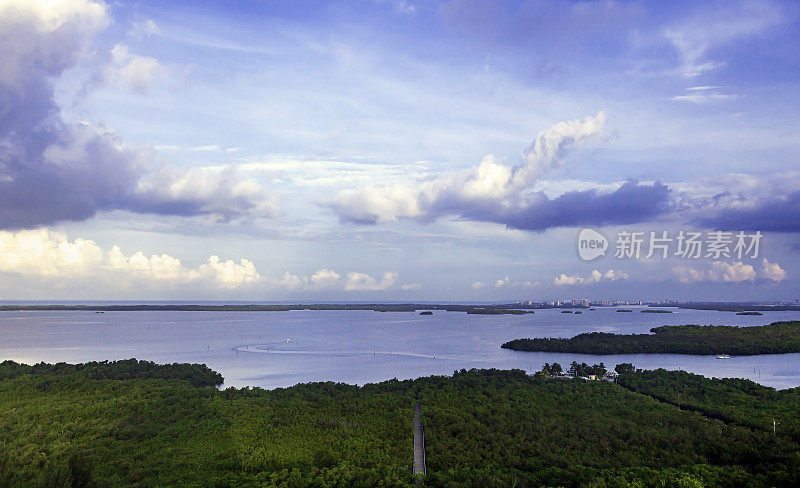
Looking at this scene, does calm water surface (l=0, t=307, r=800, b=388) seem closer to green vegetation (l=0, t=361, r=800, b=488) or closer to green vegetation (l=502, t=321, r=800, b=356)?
green vegetation (l=502, t=321, r=800, b=356)

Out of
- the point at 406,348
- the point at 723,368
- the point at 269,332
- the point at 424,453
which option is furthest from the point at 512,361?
the point at 269,332

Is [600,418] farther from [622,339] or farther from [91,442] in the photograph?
[622,339]

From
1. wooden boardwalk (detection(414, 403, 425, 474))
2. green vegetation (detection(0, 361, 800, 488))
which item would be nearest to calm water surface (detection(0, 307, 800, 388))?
green vegetation (detection(0, 361, 800, 488))

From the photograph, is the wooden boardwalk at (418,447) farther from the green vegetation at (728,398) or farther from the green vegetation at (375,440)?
the green vegetation at (728,398)

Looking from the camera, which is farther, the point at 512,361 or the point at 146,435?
the point at 512,361

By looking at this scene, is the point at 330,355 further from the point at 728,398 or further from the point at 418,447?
the point at 728,398

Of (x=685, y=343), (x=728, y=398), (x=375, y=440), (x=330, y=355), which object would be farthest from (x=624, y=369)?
(x=330, y=355)
